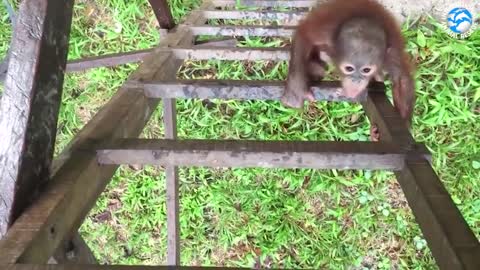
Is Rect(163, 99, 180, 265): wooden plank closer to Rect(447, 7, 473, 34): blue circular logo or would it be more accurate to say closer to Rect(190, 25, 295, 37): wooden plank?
Rect(190, 25, 295, 37): wooden plank

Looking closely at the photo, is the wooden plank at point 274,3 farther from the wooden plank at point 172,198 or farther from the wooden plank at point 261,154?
the wooden plank at point 261,154

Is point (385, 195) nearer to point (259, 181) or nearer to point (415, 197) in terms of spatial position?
point (259, 181)

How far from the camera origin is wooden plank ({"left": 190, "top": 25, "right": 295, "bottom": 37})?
2646mm

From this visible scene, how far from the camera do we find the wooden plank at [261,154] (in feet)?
4.20

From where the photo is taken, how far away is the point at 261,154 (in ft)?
4.21

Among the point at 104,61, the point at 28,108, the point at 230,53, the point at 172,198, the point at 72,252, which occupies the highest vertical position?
the point at 28,108

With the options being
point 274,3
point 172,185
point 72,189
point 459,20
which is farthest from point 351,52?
point 459,20

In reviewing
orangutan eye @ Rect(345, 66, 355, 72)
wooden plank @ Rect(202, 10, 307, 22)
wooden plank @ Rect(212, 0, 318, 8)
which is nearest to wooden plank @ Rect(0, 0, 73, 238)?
orangutan eye @ Rect(345, 66, 355, 72)

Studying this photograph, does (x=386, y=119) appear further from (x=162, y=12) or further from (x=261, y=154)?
(x=162, y=12)

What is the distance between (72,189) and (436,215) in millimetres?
709

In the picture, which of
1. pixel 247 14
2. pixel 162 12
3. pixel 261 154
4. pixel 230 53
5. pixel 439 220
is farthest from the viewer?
pixel 247 14

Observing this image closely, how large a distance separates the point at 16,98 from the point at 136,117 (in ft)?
1.63

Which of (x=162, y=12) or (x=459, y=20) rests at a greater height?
(x=162, y=12)
